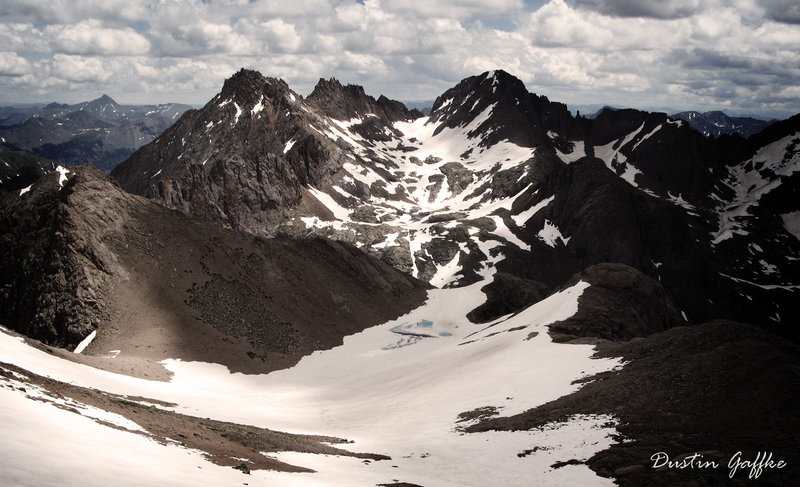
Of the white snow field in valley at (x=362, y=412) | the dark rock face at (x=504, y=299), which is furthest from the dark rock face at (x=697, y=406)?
the dark rock face at (x=504, y=299)

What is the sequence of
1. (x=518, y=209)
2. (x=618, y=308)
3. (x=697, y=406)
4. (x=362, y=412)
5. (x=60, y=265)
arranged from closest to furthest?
(x=697, y=406) → (x=362, y=412) → (x=60, y=265) → (x=618, y=308) → (x=518, y=209)

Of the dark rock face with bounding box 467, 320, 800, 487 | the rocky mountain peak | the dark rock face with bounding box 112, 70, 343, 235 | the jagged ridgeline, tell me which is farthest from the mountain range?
the rocky mountain peak

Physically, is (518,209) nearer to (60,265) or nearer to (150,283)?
(150,283)

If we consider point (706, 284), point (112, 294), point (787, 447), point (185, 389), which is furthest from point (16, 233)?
point (706, 284)

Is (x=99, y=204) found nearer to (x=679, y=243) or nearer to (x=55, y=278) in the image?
(x=55, y=278)

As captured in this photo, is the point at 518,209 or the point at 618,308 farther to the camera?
the point at 518,209

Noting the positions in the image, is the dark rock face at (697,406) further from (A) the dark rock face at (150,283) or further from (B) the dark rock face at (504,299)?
(B) the dark rock face at (504,299)

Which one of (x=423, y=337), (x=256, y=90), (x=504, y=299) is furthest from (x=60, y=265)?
(x=256, y=90)
